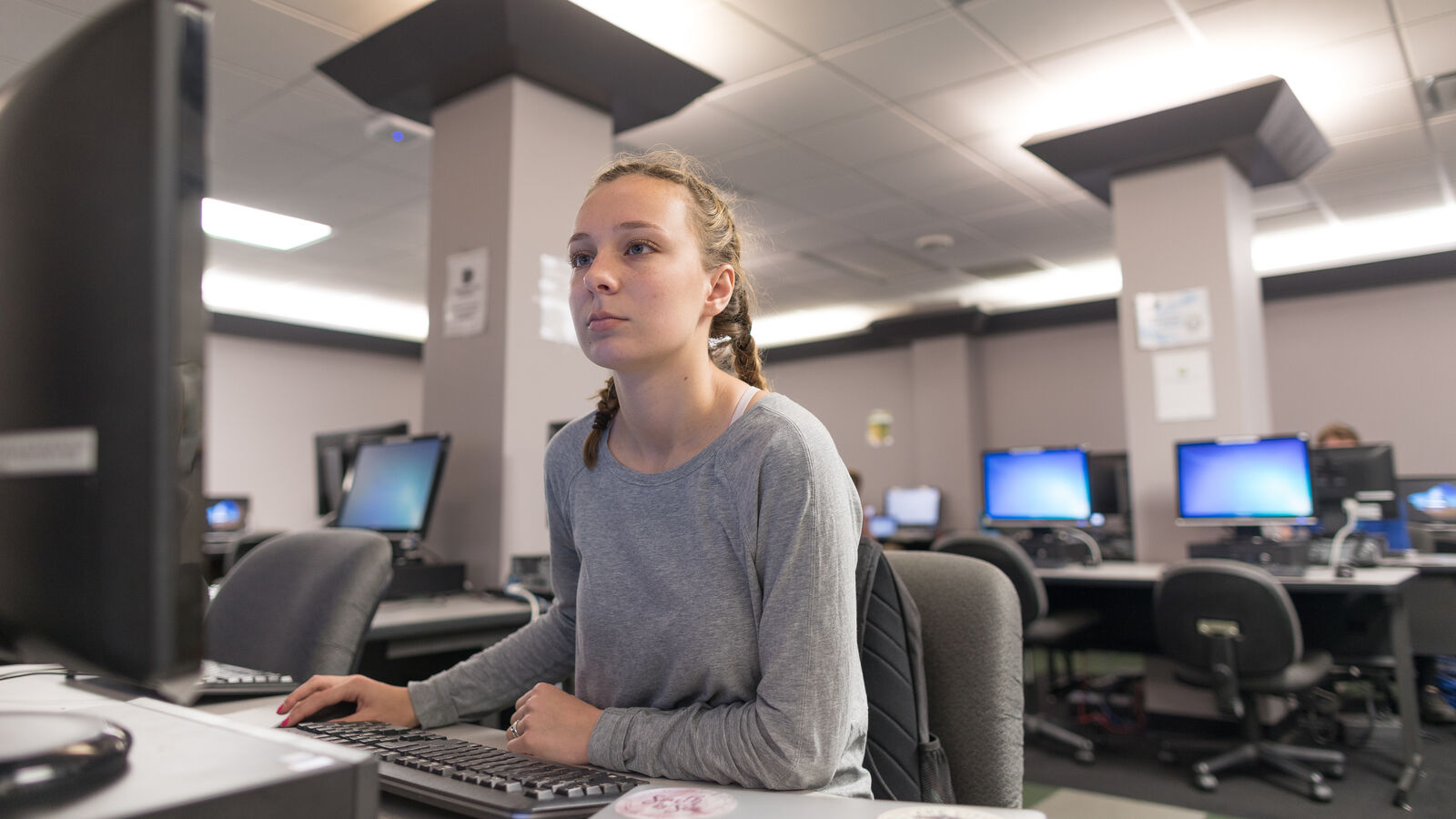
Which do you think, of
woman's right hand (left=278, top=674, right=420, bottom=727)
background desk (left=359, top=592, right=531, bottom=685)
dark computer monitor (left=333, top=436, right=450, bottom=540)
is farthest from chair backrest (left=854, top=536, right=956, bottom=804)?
dark computer monitor (left=333, top=436, right=450, bottom=540)

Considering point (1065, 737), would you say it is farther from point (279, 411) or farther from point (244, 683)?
A: point (279, 411)

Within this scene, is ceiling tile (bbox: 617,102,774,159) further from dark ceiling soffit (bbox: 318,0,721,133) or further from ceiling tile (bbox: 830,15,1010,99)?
ceiling tile (bbox: 830,15,1010,99)

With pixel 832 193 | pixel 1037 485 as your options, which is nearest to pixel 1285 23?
pixel 1037 485

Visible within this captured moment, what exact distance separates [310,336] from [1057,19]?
6.89 m

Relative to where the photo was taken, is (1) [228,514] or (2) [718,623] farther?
(1) [228,514]

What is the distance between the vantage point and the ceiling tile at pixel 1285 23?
304 centimetres

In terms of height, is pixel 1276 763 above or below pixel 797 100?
below

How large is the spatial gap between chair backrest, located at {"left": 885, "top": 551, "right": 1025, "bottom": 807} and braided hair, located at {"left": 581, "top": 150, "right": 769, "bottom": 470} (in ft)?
1.20

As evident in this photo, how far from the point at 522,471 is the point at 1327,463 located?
10.7ft

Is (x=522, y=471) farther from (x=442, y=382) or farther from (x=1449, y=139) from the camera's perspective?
(x=1449, y=139)

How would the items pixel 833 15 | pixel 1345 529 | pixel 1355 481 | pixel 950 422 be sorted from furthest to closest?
pixel 950 422
pixel 1355 481
pixel 1345 529
pixel 833 15

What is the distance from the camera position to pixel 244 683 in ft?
3.44

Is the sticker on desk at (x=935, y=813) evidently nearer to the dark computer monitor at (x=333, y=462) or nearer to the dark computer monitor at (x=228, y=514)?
the dark computer monitor at (x=333, y=462)

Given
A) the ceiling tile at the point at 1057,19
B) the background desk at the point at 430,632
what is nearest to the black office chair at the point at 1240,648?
the ceiling tile at the point at 1057,19
